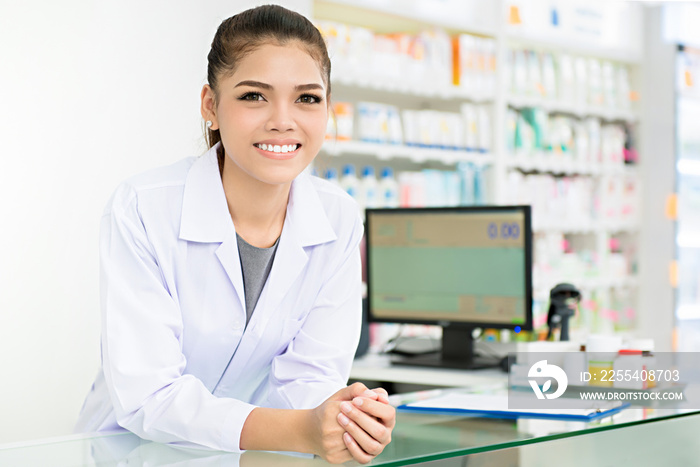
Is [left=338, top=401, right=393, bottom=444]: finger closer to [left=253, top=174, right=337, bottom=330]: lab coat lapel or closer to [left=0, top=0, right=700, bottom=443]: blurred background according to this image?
[left=253, top=174, right=337, bottom=330]: lab coat lapel

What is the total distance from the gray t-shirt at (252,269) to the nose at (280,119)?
25 centimetres

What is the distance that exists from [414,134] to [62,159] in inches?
67.8

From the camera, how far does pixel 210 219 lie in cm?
139

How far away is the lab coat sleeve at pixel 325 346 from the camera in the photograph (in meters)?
1.41

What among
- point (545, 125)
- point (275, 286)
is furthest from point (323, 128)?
point (545, 125)

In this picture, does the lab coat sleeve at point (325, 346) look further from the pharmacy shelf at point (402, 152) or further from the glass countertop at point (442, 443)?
the pharmacy shelf at point (402, 152)

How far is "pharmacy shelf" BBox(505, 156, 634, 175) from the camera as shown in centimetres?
428

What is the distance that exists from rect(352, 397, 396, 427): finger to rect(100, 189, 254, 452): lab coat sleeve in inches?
7.2

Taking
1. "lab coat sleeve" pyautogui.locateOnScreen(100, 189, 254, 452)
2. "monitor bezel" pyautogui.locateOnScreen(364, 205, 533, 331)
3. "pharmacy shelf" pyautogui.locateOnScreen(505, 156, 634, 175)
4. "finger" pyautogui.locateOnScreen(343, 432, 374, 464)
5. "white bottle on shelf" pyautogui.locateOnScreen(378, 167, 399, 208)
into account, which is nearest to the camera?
"finger" pyautogui.locateOnScreen(343, 432, 374, 464)

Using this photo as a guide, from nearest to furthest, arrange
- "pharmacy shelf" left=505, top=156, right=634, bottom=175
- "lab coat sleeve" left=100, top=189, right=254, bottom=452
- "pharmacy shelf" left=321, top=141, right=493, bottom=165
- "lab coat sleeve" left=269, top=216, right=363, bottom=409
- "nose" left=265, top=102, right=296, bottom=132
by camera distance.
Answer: "lab coat sleeve" left=100, top=189, right=254, bottom=452 → "nose" left=265, top=102, right=296, bottom=132 → "lab coat sleeve" left=269, top=216, right=363, bottom=409 → "pharmacy shelf" left=321, top=141, right=493, bottom=165 → "pharmacy shelf" left=505, top=156, right=634, bottom=175

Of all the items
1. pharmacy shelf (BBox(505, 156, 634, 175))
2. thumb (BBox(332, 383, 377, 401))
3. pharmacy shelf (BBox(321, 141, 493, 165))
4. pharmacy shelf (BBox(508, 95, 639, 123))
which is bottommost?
thumb (BBox(332, 383, 377, 401))

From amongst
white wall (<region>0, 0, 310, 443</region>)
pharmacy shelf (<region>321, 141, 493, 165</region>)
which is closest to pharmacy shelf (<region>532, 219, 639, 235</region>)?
pharmacy shelf (<region>321, 141, 493, 165</region>)

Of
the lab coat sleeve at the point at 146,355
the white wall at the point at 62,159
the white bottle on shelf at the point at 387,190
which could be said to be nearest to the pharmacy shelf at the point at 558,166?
the white bottle on shelf at the point at 387,190

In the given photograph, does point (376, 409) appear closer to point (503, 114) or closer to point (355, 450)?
point (355, 450)
